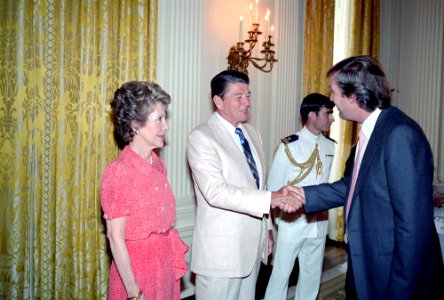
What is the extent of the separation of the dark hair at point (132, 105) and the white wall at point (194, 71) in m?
1.42

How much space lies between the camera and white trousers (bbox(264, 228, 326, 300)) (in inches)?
128

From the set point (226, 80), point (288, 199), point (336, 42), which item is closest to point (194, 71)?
point (226, 80)

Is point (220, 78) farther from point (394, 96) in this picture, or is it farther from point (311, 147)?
point (394, 96)

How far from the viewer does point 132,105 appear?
186 cm

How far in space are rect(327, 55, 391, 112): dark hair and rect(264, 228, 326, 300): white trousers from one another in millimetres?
1654

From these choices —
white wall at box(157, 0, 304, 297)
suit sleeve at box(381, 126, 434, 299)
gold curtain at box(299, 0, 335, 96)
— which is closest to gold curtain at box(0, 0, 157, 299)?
white wall at box(157, 0, 304, 297)

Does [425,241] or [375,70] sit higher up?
[375,70]

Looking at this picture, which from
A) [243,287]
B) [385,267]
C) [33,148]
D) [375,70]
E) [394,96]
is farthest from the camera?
[394,96]

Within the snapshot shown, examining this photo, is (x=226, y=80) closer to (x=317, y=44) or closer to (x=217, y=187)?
(x=217, y=187)

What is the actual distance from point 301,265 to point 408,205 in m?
Result: 1.89

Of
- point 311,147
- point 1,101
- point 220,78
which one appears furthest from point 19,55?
point 311,147

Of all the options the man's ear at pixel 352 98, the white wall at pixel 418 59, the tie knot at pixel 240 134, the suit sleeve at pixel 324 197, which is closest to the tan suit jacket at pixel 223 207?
the tie knot at pixel 240 134

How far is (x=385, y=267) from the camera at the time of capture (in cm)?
174

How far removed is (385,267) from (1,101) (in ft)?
7.56
